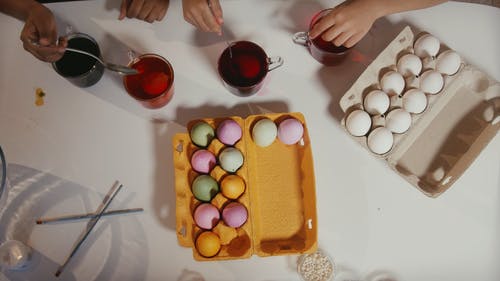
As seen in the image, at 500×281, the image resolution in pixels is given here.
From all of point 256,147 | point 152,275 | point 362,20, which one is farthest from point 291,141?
point 152,275

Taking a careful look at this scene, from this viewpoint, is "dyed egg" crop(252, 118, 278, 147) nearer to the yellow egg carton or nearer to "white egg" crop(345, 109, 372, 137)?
the yellow egg carton

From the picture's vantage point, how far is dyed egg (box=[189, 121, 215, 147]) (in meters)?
0.89

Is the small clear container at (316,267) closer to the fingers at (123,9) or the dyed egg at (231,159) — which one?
the dyed egg at (231,159)

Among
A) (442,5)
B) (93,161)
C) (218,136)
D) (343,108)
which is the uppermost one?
(442,5)

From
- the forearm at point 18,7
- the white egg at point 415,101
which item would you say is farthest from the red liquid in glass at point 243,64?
the forearm at point 18,7

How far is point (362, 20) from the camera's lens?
0.90 m

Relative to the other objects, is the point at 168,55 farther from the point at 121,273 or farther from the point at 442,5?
the point at 442,5

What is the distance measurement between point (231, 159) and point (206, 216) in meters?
0.13

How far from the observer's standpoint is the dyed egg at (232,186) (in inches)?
34.2

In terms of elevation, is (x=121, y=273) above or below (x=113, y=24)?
below

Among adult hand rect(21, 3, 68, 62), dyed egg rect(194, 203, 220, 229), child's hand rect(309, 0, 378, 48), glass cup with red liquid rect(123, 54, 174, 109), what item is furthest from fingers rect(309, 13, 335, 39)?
adult hand rect(21, 3, 68, 62)

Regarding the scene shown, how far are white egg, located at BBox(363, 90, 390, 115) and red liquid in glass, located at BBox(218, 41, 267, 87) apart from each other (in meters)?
0.23

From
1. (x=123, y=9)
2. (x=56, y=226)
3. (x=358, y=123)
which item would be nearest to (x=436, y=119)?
(x=358, y=123)

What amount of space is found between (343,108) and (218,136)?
28 cm
